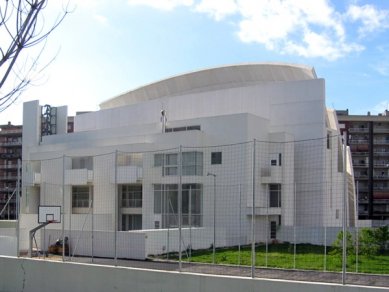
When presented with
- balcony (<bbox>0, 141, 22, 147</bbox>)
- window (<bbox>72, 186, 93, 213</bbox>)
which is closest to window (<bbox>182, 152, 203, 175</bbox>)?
window (<bbox>72, 186, 93, 213</bbox>)

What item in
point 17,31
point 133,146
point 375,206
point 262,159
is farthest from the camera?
point 375,206

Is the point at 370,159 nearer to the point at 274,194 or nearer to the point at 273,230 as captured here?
the point at 274,194

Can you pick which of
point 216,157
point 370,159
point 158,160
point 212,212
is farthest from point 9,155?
point 212,212

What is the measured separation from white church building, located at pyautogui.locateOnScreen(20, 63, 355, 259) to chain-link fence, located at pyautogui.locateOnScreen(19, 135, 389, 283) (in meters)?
0.10

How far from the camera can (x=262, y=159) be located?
1489 inches

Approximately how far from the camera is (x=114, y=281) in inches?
483

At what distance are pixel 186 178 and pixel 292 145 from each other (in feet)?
25.4

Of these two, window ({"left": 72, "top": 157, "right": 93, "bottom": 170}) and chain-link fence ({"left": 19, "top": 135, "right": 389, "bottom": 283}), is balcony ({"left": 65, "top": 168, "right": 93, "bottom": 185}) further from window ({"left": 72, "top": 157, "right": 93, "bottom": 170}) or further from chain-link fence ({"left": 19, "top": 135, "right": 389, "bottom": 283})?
window ({"left": 72, "top": 157, "right": 93, "bottom": 170})

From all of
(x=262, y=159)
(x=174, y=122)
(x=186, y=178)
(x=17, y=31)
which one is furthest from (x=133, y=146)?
(x=17, y=31)

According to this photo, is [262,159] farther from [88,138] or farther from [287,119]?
[88,138]

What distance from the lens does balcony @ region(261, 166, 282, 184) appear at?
36.0 meters

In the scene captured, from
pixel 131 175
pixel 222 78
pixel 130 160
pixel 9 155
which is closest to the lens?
pixel 131 175

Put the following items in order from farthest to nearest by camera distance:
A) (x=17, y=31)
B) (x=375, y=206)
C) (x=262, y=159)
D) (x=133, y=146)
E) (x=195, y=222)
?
(x=375, y=206), (x=133, y=146), (x=262, y=159), (x=195, y=222), (x=17, y=31)

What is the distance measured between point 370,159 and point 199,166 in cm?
6262
